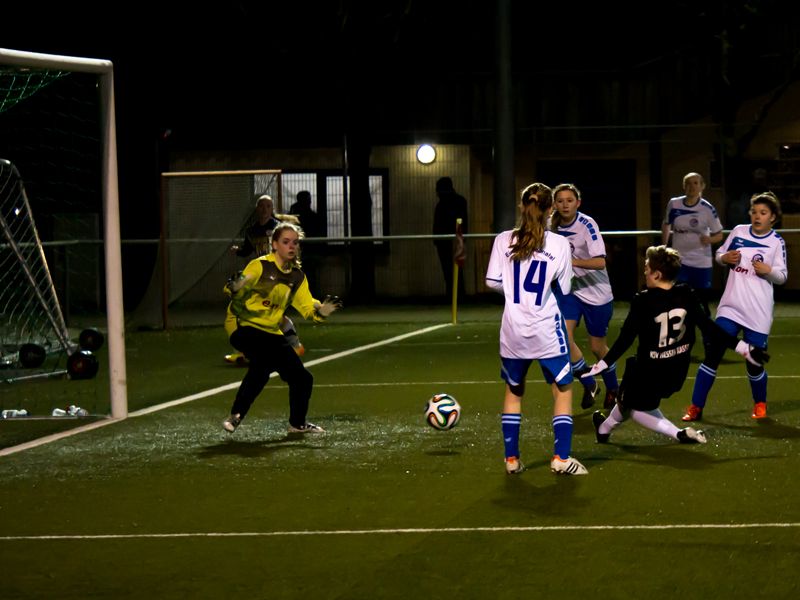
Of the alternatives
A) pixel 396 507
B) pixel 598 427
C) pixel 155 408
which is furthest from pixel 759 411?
pixel 155 408

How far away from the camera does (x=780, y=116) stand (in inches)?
808

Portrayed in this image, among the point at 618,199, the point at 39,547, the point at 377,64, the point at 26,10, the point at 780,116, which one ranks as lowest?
the point at 39,547

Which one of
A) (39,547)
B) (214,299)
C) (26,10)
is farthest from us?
(26,10)

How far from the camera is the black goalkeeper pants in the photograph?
331 inches

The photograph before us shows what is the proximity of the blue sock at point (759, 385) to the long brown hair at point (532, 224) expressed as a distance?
2948 mm

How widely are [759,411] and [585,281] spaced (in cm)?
172

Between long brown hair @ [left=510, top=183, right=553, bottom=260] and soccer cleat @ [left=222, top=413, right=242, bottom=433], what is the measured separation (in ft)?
9.17

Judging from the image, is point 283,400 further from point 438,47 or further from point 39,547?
point 438,47

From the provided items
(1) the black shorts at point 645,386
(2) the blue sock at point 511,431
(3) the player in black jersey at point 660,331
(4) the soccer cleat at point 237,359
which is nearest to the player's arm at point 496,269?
(2) the blue sock at point 511,431

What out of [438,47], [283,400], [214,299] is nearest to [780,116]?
[438,47]

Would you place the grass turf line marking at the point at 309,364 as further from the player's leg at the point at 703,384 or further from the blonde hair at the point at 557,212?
the player's leg at the point at 703,384

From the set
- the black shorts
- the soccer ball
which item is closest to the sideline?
the soccer ball

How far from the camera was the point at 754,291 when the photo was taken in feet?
28.8

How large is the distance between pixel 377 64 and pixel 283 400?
44.8 ft
